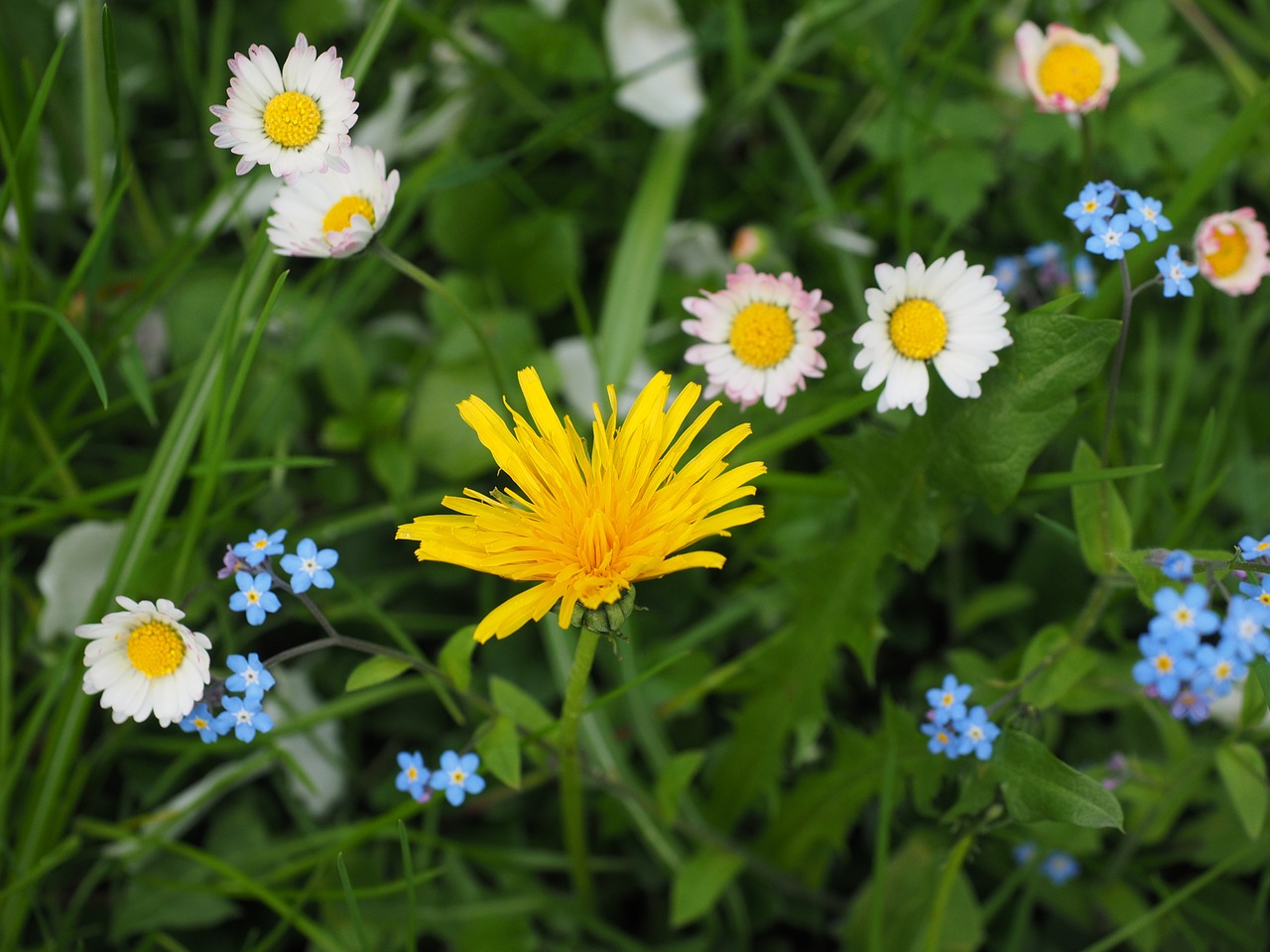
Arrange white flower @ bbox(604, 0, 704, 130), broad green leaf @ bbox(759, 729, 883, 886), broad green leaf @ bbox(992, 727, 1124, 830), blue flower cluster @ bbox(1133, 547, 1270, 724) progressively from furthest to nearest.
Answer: white flower @ bbox(604, 0, 704, 130)
broad green leaf @ bbox(759, 729, 883, 886)
broad green leaf @ bbox(992, 727, 1124, 830)
blue flower cluster @ bbox(1133, 547, 1270, 724)

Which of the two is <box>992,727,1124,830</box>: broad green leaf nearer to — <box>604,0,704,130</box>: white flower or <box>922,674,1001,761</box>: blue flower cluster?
<box>922,674,1001,761</box>: blue flower cluster

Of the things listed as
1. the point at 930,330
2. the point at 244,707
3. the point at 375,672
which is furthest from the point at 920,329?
the point at 244,707

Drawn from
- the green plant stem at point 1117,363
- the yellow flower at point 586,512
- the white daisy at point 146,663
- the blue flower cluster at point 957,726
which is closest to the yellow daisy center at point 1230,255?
the green plant stem at point 1117,363

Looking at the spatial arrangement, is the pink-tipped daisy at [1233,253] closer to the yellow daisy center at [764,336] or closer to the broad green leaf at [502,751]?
the yellow daisy center at [764,336]

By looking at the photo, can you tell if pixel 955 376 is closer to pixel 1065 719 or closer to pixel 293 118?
pixel 293 118

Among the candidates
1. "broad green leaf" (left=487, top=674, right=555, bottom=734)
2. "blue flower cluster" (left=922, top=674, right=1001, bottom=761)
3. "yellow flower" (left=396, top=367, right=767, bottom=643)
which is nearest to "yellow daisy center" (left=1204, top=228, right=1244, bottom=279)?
"blue flower cluster" (left=922, top=674, right=1001, bottom=761)

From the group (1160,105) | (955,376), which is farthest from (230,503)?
(1160,105)
